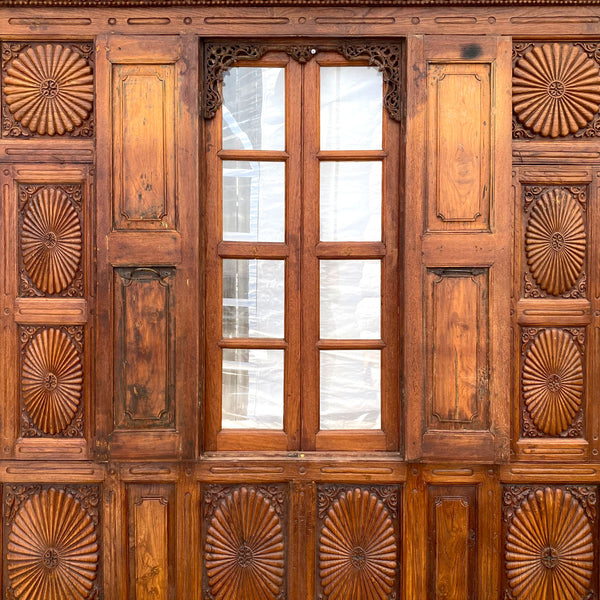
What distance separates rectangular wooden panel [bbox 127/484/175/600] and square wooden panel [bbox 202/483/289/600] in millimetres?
166

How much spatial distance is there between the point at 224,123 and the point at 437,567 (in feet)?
7.74

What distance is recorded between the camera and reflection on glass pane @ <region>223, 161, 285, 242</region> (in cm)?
271

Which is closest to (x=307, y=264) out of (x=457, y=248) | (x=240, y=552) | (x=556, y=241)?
(x=457, y=248)

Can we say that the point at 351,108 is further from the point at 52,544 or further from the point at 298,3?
the point at 52,544

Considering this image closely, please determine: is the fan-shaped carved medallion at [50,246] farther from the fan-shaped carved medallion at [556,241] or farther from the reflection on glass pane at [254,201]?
the fan-shaped carved medallion at [556,241]

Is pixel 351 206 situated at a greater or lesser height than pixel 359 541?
greater

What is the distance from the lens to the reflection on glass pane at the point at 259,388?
2.72m

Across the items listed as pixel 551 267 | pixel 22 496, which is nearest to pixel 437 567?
pixel 551 267

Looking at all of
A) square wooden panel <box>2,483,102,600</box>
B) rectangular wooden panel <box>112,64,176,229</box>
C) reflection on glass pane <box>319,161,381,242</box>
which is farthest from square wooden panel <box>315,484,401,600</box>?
rectangular wooden panel <box>112,64,176,229</box>

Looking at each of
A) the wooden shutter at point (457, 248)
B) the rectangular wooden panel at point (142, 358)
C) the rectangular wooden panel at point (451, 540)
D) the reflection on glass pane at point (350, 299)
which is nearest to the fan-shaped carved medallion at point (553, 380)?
the wooden shutter at point (457, 248)

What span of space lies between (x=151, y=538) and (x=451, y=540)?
56.2 inches

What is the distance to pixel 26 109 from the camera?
263 cm

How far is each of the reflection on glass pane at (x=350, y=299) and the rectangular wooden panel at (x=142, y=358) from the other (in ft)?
2.43

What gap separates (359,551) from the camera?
2.66 meters
